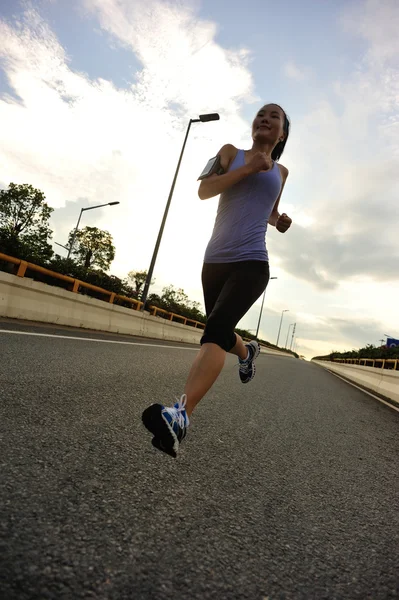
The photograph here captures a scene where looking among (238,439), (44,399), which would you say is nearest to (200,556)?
(238,439)

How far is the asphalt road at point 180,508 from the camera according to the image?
49.6 inches

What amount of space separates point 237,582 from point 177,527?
342mm

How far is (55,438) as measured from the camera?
2.26 meters

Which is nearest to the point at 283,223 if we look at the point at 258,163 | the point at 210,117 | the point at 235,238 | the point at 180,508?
the point at 235,238

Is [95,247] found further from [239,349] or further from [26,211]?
[239,349]

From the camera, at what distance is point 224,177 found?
2.67 metres

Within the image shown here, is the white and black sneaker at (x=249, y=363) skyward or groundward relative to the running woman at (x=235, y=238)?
groundward

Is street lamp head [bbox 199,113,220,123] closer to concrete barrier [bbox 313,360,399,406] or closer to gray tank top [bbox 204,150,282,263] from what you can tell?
concrete barrier [bbox 313,360,399,406]

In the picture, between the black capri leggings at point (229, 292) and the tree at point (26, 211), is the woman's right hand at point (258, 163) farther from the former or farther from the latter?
the tree at point (26, 211)

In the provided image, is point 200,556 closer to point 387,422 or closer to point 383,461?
point 383,461

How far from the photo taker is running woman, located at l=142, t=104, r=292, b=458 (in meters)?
2.44

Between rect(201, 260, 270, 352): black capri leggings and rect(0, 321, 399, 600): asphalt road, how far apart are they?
2.53ft

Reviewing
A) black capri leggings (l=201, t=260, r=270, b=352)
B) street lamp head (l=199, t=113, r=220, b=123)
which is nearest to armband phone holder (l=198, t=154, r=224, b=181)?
black capri leggings (l=201, t=260, r=270, b=352)

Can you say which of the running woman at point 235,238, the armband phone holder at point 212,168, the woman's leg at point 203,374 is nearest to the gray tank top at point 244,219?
the running woman at point 235,238
